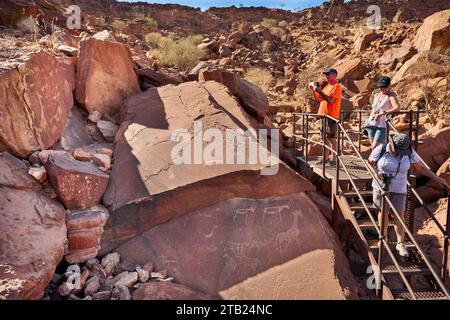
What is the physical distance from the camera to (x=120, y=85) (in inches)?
248

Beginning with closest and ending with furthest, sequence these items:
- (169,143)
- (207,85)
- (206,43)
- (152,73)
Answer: (169,143) → (207,85) → (152,73) → (206,43)

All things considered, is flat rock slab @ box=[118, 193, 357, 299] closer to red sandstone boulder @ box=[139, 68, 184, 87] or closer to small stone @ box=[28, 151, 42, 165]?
small stone @ box=[28, 151, 42, 165]

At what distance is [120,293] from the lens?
3.35m

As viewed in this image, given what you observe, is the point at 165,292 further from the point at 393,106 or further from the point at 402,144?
the point at 393,106

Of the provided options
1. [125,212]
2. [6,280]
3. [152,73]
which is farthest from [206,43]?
[6,280]

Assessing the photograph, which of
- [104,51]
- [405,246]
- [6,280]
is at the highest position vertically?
[104,51]

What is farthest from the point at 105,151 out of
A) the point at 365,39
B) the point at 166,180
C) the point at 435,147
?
the point at 365,39

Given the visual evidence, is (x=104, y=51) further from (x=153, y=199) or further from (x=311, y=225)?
(x=311, y=225)

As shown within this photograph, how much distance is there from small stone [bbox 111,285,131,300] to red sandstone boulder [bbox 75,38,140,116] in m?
3.39

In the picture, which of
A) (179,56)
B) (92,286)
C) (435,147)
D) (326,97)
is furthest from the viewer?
(179,56)

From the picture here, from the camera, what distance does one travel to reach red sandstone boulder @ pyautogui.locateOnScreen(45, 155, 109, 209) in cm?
395

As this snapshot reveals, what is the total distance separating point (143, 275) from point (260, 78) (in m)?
14.9

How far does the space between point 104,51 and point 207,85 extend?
1.94 meters

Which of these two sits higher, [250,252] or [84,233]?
[84,233]
